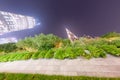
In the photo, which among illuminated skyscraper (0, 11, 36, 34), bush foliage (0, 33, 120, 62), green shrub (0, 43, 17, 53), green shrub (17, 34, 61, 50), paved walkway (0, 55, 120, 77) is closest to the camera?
paved walkway (0, 55, 120, 77)

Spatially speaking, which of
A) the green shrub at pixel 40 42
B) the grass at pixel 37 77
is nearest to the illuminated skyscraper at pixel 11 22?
the green shrub at pixel 40 42

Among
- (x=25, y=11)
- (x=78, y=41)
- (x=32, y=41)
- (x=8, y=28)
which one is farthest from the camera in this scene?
(x=8, y=28)

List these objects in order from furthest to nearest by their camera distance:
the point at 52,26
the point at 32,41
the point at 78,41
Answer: the point at 52,26 < the point at 32,41 < the point at 78,41

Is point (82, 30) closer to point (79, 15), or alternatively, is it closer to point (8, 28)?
point (79, 15)

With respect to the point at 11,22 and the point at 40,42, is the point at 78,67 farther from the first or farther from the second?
the point at 11,22

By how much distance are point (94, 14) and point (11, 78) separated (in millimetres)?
16435

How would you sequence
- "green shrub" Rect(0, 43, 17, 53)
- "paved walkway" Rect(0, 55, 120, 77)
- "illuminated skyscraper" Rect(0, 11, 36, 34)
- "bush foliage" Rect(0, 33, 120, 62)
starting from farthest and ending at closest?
1. "illuminated skyscraper" Rect(0, 11, 36, 34)
2. "green shrub" Rect(0, 43, 17, 53)
3. "bush foliage" Rect(0, 33, 120, 62)
4. "paved walkway" Rect(0, 55, 120, 77)

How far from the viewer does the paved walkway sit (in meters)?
5.82

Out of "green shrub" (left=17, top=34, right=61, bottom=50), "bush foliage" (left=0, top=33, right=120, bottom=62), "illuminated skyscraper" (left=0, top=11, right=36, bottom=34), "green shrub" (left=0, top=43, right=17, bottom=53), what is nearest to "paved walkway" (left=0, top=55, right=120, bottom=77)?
"bush foliage" (left=0, top=33, right=120, bottom=62)

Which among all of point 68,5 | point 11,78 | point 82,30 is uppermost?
point 68,5

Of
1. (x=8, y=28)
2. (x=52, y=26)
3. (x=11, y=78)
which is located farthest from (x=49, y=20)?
(x=8, y=28)

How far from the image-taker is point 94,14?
786 inches

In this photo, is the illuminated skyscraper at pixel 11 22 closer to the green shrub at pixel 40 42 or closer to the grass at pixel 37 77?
the green shrub at pixel 40 42

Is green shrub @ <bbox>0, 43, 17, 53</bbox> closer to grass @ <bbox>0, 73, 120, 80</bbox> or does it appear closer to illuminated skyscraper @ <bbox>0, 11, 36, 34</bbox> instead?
grass @ <bbox>0, 73, 120, 80</bbox>
